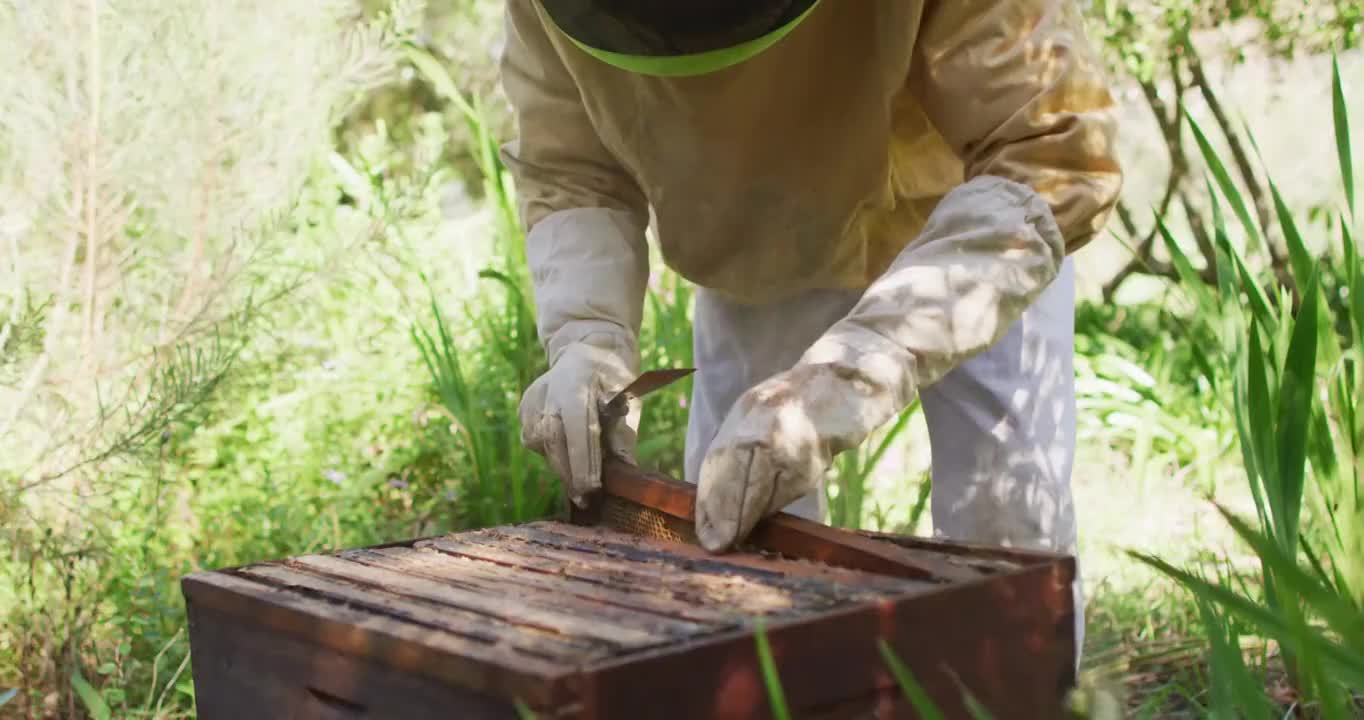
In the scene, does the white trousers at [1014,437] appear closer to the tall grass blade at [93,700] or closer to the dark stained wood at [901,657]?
the dark stained wood at [901,657]

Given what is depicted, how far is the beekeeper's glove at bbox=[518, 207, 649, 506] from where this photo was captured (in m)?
1.72

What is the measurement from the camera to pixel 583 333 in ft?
6.30

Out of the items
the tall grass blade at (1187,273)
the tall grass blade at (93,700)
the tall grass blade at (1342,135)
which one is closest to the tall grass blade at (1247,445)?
the tall grass blade at (1187,273)

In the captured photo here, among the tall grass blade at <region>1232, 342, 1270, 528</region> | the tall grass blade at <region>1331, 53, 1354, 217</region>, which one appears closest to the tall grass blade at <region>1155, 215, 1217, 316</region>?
the tall grass blade at <region>1232, 342, 1270, 528</region>

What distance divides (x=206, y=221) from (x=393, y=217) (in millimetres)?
420

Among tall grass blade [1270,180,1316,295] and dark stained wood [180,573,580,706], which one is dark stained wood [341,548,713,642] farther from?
tall grass blade [1270,180,1316,295]

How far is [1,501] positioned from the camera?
218 cm

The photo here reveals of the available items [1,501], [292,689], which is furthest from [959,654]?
[1,501]

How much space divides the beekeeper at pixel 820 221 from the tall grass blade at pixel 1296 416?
0.30 m

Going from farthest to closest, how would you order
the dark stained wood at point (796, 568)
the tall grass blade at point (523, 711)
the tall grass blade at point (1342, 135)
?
the tall grass blade at point (1342, 135)
the dark stained wood at point (796, 568)
the tall grass blade at point (523, 711)

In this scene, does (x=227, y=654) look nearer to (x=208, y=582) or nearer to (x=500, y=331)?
(x=208, y=582)

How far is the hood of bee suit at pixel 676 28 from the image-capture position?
4.55ft

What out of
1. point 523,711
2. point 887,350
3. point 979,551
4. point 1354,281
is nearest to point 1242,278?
point 1354,281

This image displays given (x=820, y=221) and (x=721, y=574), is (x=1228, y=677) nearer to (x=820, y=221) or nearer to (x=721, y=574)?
(x=721, y=574)
